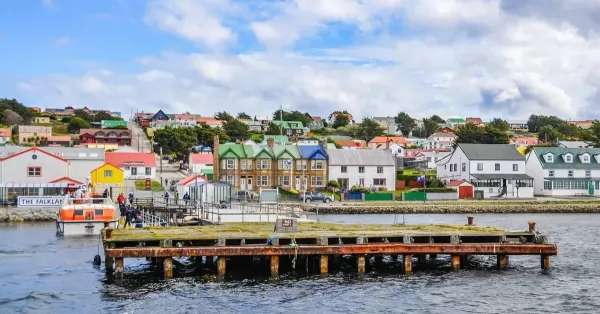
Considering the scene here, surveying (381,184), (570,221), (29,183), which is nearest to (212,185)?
(29,183)

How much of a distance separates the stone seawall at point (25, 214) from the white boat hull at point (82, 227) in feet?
60.7

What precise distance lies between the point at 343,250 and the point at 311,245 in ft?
5.27

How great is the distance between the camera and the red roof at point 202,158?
12006 centimetres

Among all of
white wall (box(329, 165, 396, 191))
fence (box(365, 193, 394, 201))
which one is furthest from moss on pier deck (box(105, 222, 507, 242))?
white wall (box(329, 165, 396, 191))

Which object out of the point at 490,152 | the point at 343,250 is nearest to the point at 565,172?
the point at 490,152

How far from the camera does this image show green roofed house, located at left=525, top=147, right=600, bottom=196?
10981cm

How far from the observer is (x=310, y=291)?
32.7m

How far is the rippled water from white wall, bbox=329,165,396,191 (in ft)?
206

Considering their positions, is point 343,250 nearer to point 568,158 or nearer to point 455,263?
point 455,263

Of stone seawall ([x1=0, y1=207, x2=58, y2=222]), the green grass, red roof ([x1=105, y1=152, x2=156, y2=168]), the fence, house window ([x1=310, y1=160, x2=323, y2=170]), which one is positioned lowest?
stone seawall ([x1=0, y1=207, x2=58, y2=222])

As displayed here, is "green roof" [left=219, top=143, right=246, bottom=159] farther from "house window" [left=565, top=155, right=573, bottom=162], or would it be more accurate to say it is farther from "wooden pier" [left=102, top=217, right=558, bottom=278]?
"wooden pier" [left=102, top=217, right=558, bottom=278]

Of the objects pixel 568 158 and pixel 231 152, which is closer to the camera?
pixel 231 152

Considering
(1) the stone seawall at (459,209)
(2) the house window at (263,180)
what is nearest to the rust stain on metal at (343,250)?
(1) the stone seawall at (459,209)

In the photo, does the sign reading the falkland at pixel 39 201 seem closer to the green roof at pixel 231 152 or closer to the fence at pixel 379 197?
the green roof at pixel 231 152
